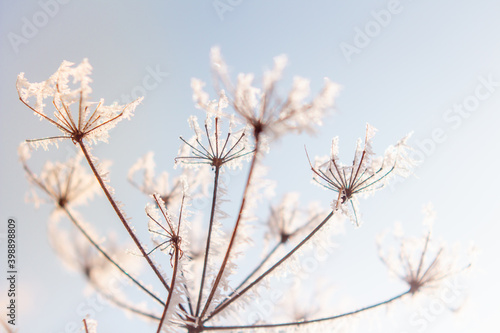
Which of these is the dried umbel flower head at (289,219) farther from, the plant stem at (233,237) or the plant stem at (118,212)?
the plant stem at (118,212)

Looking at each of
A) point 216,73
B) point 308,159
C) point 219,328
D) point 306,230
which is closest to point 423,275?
point 306,230

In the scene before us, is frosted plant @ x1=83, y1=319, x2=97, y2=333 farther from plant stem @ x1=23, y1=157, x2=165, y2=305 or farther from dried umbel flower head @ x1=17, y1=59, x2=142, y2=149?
dried umbel flower head @ x1=17, y1=59, x2=142, y2=149

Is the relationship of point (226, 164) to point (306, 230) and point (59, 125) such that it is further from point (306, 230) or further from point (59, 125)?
point (306, 230)

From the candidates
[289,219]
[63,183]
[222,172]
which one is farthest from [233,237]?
[63,183]

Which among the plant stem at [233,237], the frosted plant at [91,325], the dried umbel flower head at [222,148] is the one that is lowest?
the frosted plant at [91,325]

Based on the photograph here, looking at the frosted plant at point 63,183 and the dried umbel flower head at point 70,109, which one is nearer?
the dried umbel flower head at point 70,109

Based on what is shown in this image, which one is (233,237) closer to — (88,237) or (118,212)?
(118,212)

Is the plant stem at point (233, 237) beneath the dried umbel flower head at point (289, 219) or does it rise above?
beneath

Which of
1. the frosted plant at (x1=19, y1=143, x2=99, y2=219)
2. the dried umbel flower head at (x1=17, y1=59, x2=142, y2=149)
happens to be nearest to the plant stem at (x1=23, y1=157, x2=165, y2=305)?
the frosted plant at (x1=19, y1=143, x2=99, y2=219)

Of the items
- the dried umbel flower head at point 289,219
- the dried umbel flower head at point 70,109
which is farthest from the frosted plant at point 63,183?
the dried umbel flower head at point 289,219
